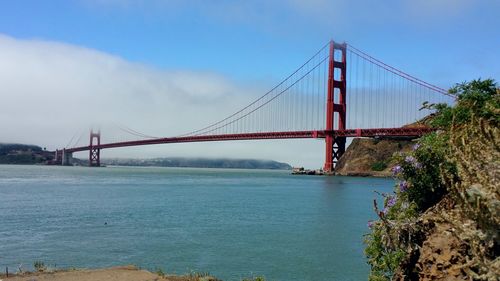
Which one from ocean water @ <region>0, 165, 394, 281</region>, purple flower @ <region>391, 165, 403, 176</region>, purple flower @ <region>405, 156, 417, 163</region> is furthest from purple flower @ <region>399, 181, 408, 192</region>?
ocean water @ <region>0, 165, 394, 281</region>

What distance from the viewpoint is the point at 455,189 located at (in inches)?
133

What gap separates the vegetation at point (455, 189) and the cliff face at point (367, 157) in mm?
80283

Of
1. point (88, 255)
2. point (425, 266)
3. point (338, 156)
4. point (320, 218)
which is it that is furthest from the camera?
point (338, 156)

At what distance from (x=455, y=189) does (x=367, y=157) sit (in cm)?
9041

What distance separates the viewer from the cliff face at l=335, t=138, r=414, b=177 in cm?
8650

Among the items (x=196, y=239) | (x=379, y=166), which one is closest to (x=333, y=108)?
(x=379, y=166)

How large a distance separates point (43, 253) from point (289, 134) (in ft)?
191

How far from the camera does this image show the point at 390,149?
9100cm

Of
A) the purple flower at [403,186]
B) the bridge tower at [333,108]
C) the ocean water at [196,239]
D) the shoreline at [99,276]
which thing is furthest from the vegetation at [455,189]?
the bridge tower at [333,108]

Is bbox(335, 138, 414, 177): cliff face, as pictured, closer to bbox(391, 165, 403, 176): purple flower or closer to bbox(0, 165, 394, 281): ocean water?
bbox(0, 165, 394, 281): ocean water

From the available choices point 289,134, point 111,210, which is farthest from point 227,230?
point 289,134

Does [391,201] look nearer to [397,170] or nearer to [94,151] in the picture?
[397,170]

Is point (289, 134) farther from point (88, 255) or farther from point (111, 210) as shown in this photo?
point (88, 255)

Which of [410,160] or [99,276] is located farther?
[99,276]
